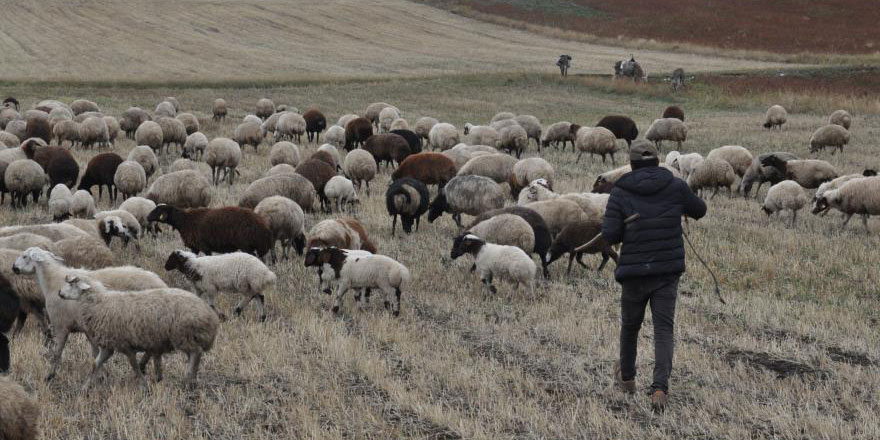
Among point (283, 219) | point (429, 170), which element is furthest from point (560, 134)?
point (283, 219)

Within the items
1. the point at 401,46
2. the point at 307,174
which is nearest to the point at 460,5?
the point at 401,46

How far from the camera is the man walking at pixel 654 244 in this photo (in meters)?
7.13

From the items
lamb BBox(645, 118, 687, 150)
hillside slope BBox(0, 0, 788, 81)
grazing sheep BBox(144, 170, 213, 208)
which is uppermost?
hillside slope BBox(0, 0, 788, 81)

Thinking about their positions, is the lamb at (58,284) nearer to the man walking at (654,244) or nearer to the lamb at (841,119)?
the man walking at (654,244)

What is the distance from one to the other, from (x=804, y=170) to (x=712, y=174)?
2174 millimetres

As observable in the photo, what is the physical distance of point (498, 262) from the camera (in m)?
11.0

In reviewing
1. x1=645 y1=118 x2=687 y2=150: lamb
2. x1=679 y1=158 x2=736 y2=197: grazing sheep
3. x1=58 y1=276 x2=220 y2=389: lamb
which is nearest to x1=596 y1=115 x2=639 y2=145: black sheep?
x1=645 y1=118 x2=687 y2=150: lamb

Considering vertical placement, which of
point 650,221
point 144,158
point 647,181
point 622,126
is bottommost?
point 144,158

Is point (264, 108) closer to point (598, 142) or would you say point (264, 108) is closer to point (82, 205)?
point (598, 142)

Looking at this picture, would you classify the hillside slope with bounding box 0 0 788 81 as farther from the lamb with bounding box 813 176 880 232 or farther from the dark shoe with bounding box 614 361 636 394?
the dark shoe with bounding box 614 361 636 394

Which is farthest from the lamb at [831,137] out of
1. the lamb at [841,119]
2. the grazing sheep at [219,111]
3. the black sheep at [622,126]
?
the grazing sheep at [219,111]

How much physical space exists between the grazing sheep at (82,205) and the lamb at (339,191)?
4.29 m

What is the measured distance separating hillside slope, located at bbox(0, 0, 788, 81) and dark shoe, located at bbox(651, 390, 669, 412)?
40476 mm

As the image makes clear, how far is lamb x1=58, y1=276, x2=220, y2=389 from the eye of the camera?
24.6 ft
